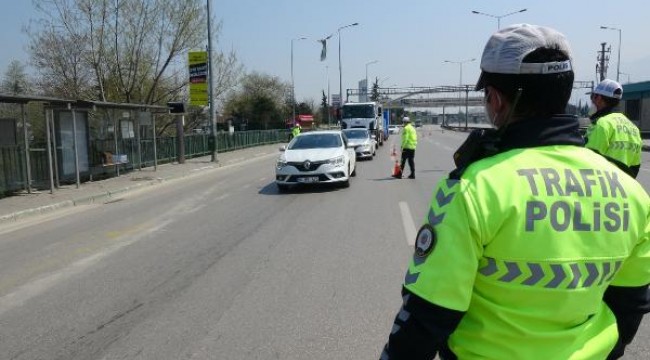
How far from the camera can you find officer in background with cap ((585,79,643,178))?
4938mm

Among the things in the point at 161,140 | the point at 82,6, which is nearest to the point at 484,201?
the point at 161,140

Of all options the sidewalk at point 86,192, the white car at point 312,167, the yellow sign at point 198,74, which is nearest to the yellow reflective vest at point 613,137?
the white car at point 312,167

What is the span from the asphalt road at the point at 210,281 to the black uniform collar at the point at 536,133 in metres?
2.72

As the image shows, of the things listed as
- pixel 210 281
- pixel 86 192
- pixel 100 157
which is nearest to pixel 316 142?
pixel 86 192

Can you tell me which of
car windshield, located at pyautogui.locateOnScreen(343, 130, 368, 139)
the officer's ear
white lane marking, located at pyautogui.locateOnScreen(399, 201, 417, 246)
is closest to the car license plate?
white lane marking, located at pyautogui.locateOnScreen(399, 201, 417, 246)

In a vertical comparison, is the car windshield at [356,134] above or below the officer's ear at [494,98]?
below

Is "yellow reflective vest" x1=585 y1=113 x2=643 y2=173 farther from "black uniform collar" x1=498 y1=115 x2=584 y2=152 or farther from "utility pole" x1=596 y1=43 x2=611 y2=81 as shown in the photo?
"utility pole" x1=596 y1=43 x2=611 y2=81

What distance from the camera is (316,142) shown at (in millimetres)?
15961

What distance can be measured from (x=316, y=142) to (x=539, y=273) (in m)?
14.5

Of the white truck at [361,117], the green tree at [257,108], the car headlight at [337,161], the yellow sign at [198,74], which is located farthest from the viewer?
the green tree at [257,108]

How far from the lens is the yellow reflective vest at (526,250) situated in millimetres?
1480

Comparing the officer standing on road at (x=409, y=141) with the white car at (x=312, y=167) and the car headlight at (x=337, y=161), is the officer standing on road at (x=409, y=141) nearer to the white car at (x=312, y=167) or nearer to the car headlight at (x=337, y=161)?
the white car at (x=312, y=167)

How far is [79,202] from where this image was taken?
13.8 meters

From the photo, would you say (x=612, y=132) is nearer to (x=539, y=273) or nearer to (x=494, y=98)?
(x=494, y=98)
